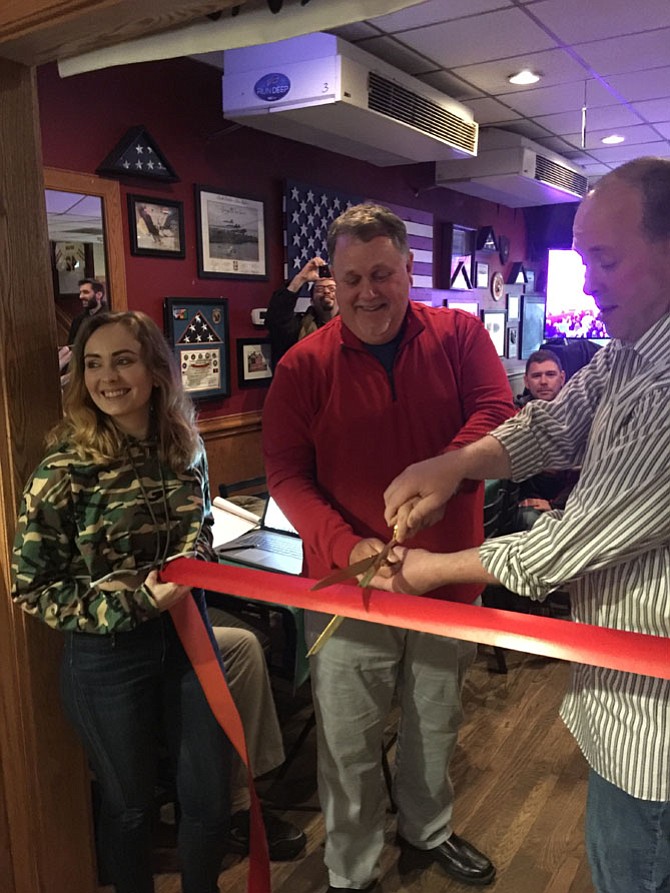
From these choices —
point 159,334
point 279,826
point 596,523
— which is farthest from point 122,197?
point 596,523

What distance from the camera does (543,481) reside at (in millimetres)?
3766

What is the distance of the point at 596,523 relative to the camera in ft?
3.22

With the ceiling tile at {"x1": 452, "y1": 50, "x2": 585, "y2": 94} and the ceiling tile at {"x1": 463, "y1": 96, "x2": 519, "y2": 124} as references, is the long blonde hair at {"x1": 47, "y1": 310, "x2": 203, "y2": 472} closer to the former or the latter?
the ceiling tile at {"x1": 452, "y1": 50, "x2": 585, "y2": 94}

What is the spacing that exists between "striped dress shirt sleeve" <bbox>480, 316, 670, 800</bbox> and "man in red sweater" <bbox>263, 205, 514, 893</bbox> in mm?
515

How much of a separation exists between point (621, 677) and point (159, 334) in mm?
1128

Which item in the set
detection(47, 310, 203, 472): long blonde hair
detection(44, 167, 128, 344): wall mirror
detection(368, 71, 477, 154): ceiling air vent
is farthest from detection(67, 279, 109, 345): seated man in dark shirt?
detection(47, 310, 203, 472): long blonde hair

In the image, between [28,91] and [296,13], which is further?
[28,91]

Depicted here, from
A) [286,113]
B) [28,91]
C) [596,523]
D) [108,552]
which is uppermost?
[286,113]

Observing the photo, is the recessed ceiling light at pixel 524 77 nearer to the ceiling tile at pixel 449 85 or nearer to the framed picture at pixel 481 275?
the ceiling tile at pixel 449 85

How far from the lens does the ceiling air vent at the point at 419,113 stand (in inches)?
140

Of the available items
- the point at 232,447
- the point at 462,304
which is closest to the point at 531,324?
the point at 462,304

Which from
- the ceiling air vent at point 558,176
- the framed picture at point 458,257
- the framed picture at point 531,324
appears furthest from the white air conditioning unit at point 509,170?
the framed picture at point 531,324

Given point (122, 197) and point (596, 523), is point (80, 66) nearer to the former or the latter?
point (596, 523)

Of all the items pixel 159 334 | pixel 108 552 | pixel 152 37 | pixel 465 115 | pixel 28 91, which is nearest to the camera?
pixel 152 37
